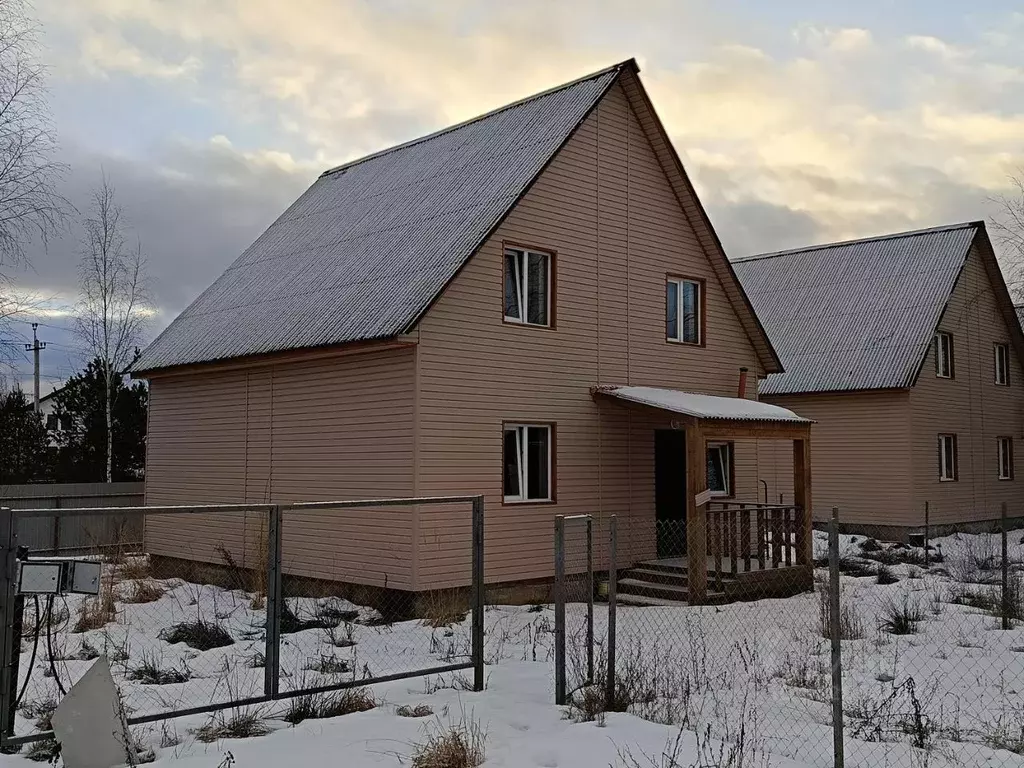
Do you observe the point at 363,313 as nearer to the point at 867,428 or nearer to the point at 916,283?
the point at 867,428

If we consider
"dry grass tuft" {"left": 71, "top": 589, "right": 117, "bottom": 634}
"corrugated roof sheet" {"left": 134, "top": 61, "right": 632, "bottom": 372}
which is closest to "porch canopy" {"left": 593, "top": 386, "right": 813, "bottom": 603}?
"corrugated roof sheet" {"left": 134, "top": 61, "right": 632, "bottom": 372}

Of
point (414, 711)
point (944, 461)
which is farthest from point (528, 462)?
point (944, 461)

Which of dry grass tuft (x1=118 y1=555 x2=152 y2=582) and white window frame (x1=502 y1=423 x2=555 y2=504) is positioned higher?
white window frame (x1=502 y1=423 x2=555 y2=504)

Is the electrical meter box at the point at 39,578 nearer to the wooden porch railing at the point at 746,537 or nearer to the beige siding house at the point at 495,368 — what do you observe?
the beige siding house at the point at 495,368

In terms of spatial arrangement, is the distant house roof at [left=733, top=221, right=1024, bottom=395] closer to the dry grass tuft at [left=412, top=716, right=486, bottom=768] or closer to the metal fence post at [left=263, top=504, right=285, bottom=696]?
the dry grass tuft at [left=412, top=716, right=486, bottom=768]

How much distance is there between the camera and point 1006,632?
11.7 meters

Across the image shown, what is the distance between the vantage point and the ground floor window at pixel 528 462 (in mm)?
15023

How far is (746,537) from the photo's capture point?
15609 mm

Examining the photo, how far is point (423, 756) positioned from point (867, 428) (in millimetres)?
20620

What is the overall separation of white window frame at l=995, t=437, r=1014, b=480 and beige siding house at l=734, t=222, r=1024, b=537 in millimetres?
34

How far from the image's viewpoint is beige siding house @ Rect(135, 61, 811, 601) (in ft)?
46.3

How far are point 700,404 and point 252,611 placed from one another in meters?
7.62

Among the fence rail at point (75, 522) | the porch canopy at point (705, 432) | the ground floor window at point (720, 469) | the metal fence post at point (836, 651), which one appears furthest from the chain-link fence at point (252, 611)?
the ground floor window at point (720, 469)

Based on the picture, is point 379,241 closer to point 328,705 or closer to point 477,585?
point 477,585
